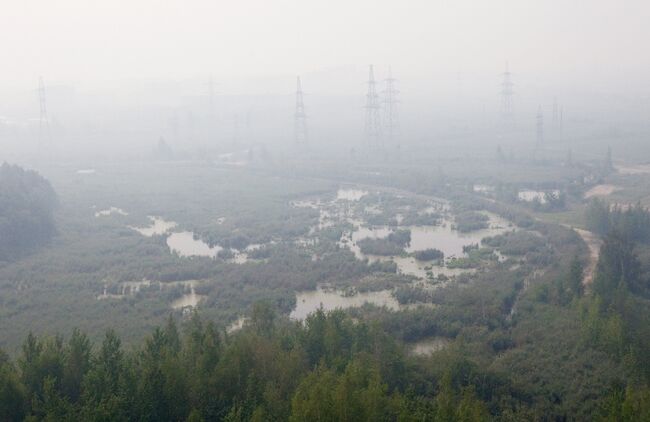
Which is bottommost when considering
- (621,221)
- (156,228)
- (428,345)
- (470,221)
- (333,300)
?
(428,345)

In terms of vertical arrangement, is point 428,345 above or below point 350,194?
below

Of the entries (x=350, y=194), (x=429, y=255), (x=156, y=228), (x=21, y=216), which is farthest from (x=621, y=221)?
(x=21, y=216)

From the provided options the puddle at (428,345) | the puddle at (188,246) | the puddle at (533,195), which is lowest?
the puddle at (428,345)

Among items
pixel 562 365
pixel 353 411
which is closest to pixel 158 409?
pixel 353 411

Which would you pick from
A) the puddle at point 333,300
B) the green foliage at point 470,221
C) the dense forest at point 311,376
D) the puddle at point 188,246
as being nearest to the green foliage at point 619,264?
the dense forest at point 311,376

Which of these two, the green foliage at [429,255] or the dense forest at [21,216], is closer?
the green foliage at [429,255]

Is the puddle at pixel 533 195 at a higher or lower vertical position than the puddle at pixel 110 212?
lower

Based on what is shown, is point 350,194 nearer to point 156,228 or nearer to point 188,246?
point 156,228

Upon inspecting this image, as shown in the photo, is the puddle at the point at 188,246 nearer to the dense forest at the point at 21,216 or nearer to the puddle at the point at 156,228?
the puddle at the point at 156,228

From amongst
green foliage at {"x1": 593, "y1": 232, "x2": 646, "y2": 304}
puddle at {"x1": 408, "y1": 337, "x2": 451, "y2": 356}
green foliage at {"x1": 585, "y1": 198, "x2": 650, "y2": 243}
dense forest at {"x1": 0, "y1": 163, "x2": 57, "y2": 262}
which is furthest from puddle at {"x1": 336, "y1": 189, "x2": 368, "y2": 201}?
puddle at {"x1": 408, "y1": 337, "x2": 451, "y2": 356}
